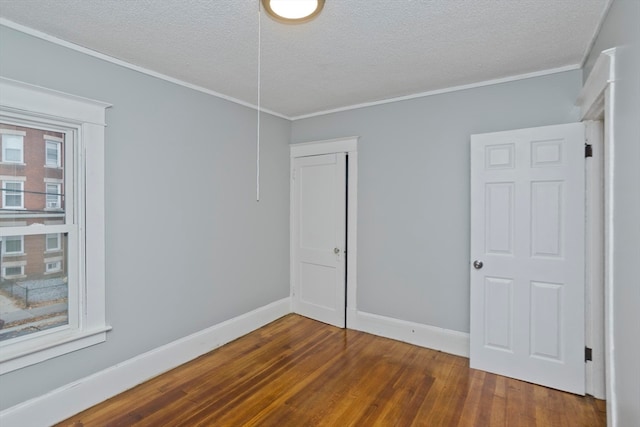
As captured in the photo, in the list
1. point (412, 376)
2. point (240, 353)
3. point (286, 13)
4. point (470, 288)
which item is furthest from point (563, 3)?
point (240, 353)

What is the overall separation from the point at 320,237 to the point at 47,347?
8.85 feet

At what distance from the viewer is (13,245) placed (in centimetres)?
209

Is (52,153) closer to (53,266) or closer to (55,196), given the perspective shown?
(55,196)

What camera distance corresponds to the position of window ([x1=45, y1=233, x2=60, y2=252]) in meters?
2.25

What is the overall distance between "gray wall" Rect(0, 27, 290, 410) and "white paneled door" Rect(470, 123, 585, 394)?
7.68ft

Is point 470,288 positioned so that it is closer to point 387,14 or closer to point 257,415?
point 257,415

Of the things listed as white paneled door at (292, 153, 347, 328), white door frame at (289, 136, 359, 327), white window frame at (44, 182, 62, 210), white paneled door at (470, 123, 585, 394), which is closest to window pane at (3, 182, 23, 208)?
white window frame at (44, 182, 62, 210)

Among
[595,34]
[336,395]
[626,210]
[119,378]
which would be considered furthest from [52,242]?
[595,34]

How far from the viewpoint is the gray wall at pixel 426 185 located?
2883 millimetres

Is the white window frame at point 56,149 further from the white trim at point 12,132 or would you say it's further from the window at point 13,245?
the window at point 13,245

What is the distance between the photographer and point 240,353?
3172 millimetres

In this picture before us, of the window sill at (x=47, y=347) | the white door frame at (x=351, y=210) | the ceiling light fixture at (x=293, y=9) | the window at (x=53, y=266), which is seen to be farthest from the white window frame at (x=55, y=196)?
the white door frame at (x=351, y=210)

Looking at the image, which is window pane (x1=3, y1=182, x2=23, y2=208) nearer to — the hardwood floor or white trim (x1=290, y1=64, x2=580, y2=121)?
the hardwood floor

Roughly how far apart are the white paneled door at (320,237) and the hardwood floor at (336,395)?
0.82 metres
